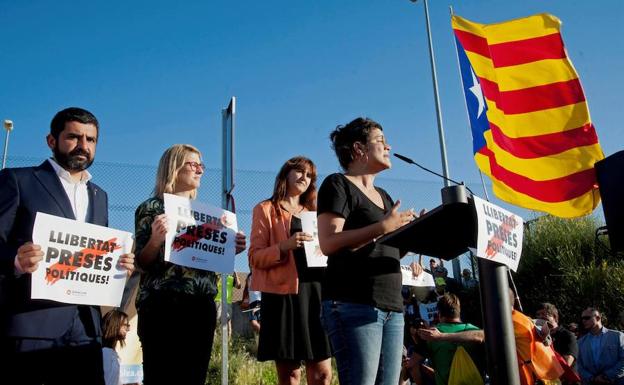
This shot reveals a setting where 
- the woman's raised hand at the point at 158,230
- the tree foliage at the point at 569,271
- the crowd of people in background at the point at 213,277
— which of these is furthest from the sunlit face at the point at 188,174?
the tree foliage at the point at 569,271

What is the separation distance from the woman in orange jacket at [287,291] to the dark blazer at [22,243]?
123 cm

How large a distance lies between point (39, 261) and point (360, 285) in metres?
1.46

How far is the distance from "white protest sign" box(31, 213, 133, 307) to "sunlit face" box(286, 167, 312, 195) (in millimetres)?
1517

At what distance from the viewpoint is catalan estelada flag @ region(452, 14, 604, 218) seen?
6230mm

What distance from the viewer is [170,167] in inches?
138

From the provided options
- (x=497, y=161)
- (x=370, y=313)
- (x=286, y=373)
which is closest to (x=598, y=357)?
(x=497, y=161)

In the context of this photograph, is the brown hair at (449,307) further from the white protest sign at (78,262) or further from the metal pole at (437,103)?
the metal pole at (437,103)

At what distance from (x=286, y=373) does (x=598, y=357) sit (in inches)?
243

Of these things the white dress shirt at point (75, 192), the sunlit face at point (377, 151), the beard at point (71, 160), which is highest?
the sunlit face at point (377, 151)

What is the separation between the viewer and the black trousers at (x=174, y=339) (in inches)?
116

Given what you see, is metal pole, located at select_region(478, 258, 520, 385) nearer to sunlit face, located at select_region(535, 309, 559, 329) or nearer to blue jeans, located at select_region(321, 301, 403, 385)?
blue jeans, located at select_region(321, 301, 403, 385)

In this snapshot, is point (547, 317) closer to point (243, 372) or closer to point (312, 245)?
point (243, 372)

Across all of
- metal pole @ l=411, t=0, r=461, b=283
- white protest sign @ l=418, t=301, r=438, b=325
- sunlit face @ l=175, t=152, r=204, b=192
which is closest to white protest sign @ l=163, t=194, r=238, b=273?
sunlit face @ l=175, t=152, r=204, b=192

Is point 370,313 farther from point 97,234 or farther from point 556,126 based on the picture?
point 556,126
